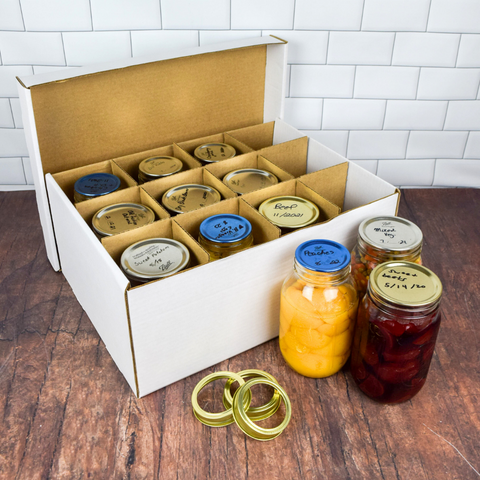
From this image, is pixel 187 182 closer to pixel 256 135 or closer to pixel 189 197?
pixel 189 197

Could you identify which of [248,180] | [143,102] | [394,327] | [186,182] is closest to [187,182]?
[186,182]

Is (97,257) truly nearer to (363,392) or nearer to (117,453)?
(117,453)

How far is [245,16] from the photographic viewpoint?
133 cm

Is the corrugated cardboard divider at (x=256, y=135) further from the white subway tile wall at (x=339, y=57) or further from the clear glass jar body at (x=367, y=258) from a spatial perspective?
the clear glass jar body at (x=367, y=258)

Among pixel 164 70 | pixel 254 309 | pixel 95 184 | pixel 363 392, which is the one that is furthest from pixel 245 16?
pixel 363 392

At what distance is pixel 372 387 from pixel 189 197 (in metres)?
0.54

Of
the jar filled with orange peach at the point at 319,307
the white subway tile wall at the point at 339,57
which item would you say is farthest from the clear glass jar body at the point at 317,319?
the white subway tile wall at the point at 339,57

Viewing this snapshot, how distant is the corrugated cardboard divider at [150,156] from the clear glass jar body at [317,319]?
0.45m

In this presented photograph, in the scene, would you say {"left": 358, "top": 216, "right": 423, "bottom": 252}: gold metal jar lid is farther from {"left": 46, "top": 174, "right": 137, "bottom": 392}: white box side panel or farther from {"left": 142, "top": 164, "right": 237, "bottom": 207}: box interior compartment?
{"left": 46, "top": 174, "right": 137, "bottom": 392}: white box side panel

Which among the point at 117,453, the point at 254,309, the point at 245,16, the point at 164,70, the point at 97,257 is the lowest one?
the point at 117,453

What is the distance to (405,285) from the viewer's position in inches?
32.6

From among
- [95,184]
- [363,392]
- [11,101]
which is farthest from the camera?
[11,101]

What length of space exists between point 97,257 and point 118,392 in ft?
0.84

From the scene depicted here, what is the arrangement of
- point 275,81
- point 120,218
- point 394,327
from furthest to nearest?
point 275,81 → point 120,218 → point 394,327
